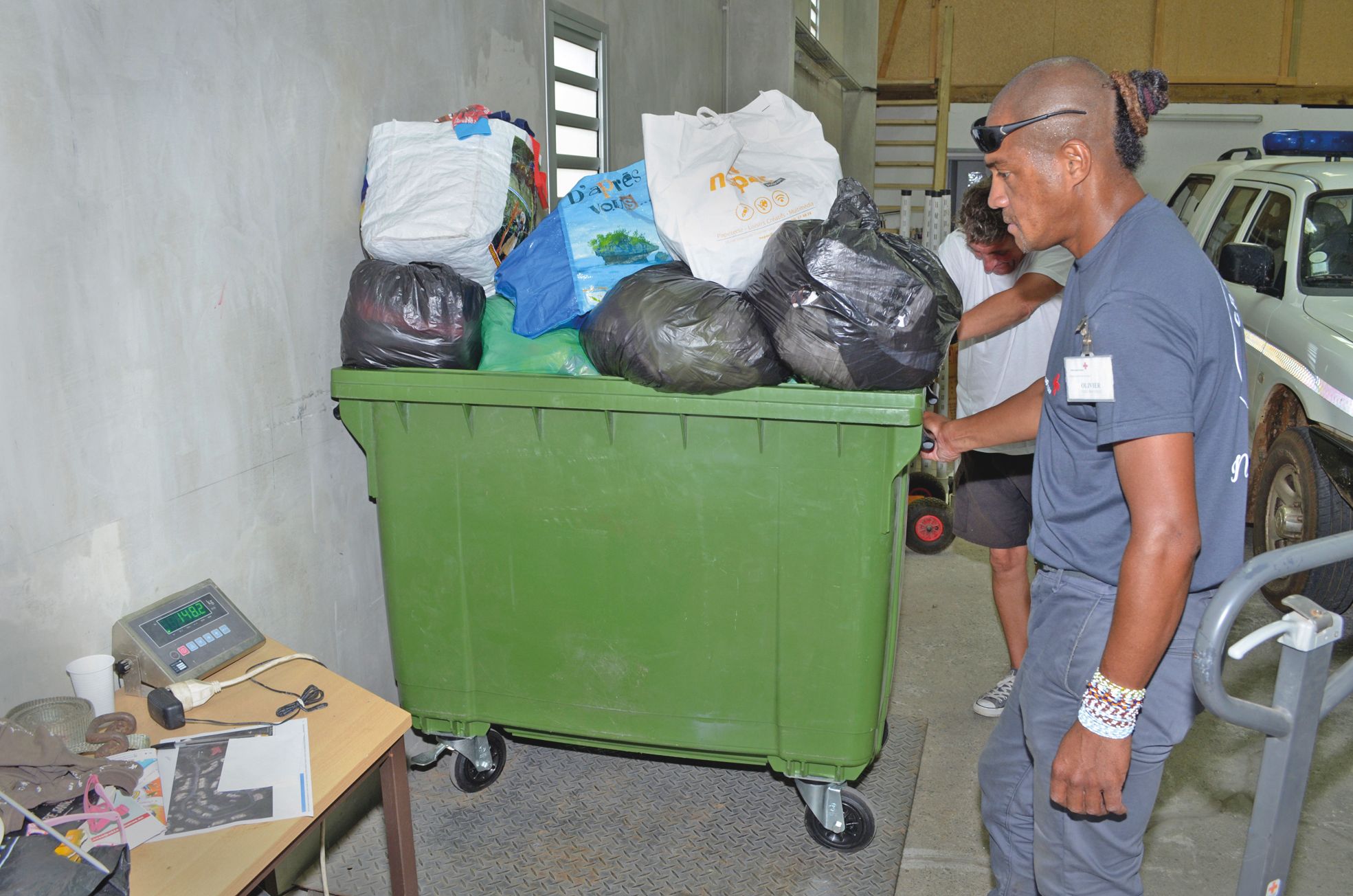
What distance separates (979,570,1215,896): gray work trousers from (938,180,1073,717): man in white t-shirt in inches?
49.6

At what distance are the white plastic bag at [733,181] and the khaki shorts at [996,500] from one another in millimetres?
1027

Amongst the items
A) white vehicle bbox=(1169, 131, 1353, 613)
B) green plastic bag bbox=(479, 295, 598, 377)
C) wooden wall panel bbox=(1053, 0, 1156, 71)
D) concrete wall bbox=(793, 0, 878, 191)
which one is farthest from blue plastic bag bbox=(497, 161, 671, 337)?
wooden wall panel bbox=(1053, 0, 1156, 71)

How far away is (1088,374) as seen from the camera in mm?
1520

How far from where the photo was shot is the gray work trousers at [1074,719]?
5.41ft

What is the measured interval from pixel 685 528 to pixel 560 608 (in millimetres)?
398

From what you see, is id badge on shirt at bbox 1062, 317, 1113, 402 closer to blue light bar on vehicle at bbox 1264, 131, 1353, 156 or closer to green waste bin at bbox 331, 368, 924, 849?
green waste bin at bbox 331, 368, 924, 849

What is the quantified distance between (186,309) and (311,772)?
100 cm

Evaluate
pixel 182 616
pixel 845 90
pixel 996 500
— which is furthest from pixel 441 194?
pixel 845 90

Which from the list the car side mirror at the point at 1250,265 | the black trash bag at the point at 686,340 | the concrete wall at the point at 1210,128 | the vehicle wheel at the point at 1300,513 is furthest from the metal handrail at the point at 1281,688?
the concrete wall at the point at 1210,128

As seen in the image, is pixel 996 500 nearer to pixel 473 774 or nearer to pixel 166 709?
pixel 473 774

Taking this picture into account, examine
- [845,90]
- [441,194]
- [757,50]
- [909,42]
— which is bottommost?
[441,194]

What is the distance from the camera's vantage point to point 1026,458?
3037 millimetres

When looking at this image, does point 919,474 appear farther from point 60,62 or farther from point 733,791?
point 60,62

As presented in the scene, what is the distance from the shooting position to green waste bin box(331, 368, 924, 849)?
92.3 inches
